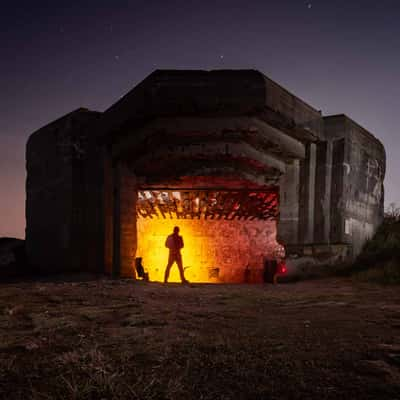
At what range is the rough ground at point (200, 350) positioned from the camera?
1304 millimetres

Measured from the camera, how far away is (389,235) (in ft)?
22.1

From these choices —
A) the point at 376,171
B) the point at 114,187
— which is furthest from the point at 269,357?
the point at 376,171

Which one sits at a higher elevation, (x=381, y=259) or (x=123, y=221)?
(x=123, y=221)

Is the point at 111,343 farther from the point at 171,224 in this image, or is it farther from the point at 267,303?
the point at 171,224

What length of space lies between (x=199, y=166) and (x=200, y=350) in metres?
4.50

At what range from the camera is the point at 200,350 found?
1785 millimetres

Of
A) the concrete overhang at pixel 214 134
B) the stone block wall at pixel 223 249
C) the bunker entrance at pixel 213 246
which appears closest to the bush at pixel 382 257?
the concrete overhang at pixel 214 134

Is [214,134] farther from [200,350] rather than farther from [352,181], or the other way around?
[200,350]

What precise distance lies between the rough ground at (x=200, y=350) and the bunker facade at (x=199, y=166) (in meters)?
3.05

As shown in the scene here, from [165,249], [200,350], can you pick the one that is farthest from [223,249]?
[200,350]

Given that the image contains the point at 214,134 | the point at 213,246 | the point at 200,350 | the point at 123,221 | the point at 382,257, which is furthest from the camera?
the point at 213,246

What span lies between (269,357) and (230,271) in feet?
31.9

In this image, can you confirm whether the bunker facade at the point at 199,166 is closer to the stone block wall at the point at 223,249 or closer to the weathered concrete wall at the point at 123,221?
the weathered concrete wall at the point at 123,221

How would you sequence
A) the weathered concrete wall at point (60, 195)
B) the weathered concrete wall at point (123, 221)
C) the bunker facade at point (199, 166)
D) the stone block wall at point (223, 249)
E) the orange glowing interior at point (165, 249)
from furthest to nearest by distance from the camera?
the stone block wall at point (223, 249)
the orange glowing interior at point (165, 249)
the weathered concrete wall at point (60, 195)
the weathered concrete wall at point (123, 221)
the bunker facade at point (199, 166)
